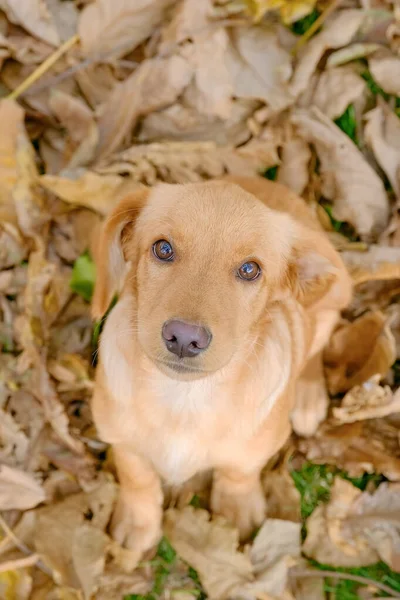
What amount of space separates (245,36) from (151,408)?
2.46 m

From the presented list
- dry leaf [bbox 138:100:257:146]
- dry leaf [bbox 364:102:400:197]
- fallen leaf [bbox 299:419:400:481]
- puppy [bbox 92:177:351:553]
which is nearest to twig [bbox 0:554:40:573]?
puppy [bbox 92:177:351:553]

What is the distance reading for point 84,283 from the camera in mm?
3240

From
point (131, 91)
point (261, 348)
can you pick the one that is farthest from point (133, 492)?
point (131, 91)

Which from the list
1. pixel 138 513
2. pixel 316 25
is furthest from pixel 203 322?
pixel 316 25

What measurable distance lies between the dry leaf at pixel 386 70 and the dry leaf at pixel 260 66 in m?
0.49

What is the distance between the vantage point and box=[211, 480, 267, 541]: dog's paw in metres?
2.91

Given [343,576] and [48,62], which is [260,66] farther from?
[343,576]

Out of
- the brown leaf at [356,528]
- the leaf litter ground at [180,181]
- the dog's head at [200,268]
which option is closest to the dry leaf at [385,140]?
the leaf litter ground at [180,181]

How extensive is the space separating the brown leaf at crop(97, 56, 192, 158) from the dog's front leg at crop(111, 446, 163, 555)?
1847 millimetres

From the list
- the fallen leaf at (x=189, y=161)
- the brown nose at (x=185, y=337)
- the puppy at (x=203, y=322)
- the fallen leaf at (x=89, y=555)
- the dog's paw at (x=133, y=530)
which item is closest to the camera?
the brown nose at (x=185, y=337)

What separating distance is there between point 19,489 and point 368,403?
1.73 metres

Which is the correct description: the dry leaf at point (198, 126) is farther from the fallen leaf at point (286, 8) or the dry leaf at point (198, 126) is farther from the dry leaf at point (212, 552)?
the dry leaf at point (212, 552)

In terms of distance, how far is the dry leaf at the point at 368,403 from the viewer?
9.55 feet

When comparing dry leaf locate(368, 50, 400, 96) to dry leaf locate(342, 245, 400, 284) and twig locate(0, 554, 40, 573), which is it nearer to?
dry leaf locate(342, 245, 400, 284)
